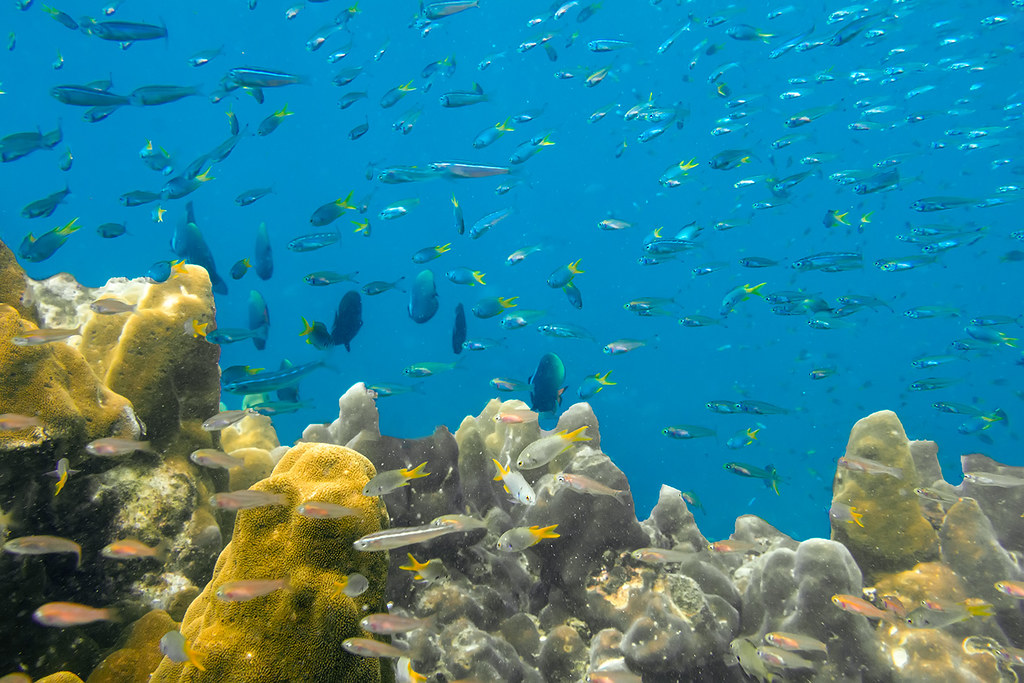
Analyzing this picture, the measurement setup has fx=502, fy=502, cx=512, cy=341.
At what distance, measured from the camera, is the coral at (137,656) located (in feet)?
8.01

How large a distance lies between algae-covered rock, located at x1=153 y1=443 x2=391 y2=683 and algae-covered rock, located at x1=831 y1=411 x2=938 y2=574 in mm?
3974

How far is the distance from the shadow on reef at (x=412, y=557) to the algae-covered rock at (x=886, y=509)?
2cm

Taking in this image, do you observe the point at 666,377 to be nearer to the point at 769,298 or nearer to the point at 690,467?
the point at 690,467

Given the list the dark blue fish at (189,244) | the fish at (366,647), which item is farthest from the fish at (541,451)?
the dark blue fish at (189,244)

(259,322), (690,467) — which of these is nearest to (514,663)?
(259,322)

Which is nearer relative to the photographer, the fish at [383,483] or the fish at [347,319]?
the fish at [383,483]

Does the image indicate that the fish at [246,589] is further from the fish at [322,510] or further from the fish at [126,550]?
the fish at [126,550]

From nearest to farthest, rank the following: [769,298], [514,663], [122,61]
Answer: [514,663] → [769,298] → [122,61]

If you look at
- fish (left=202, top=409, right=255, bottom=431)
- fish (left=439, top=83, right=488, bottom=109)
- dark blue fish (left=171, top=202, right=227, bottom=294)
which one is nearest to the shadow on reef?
fish (left=202, top=409, right=255, bottom=431)

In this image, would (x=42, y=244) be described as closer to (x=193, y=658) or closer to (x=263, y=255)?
(x=263, y=255)

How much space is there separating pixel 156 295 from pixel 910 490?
19.7ft

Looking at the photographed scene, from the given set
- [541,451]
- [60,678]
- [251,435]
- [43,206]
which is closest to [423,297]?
[251,435]

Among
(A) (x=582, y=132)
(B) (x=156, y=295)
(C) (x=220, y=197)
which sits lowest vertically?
(C) (x=220, y=197)

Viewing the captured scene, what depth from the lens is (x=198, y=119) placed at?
43.8 meters
